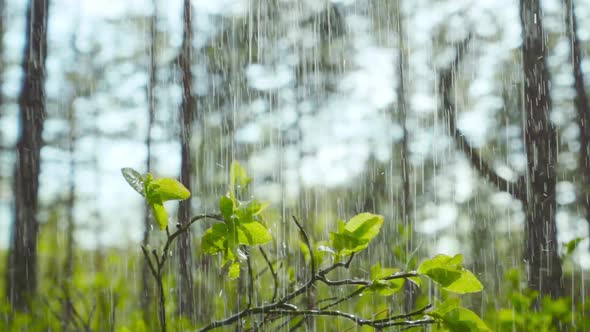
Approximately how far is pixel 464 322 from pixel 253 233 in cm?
18

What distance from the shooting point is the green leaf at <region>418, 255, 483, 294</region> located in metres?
0.43

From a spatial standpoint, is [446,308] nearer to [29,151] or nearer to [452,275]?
[452,275]

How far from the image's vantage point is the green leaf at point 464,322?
42cm

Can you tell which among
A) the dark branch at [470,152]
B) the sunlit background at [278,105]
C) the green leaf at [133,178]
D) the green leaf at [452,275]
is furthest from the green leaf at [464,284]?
the sunlit background at [278,105]

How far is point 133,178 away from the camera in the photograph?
1.45 feet

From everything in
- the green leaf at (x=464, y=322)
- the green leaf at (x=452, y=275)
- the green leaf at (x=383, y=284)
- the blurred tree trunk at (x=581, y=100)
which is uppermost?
the blurred tree trunk at (x=581, y=100)

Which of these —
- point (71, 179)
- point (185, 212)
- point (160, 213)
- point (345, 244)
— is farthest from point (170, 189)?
point (71, 179)

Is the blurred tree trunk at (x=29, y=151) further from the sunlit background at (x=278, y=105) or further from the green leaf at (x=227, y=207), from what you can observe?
the green leaf at (x=227, y=207)

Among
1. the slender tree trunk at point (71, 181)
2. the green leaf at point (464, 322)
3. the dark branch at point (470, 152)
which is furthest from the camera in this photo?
the slender tree trunk at point (71, 181)

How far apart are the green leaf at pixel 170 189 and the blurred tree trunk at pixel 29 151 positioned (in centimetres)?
266

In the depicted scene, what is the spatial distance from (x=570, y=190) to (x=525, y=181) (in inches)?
40.9

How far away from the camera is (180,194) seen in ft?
1.42

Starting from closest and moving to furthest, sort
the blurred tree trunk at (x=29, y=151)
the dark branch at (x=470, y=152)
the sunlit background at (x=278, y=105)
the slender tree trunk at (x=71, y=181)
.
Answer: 1. the dark branch at (x=470, y=152)
2. the blurred tree trunk at (x=29, y=151)
3. the sunlit background at (x=278, y=105)
4. the slender tree trunk at (x=71, y=181)

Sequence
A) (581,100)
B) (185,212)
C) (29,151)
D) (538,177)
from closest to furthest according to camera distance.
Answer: (185,212) → (538,177) → (581,100) → (29,151)
